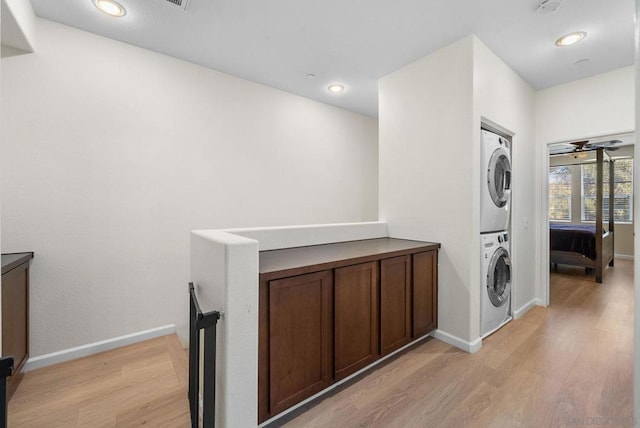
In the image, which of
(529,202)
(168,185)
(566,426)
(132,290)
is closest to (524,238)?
(529,202)

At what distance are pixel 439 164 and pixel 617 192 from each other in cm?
691

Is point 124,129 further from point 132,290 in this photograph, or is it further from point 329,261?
point 329,261

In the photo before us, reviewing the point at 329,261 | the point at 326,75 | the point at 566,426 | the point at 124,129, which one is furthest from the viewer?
the point at 326,75

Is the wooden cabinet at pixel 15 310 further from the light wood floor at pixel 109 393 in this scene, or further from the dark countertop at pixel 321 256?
the dark countertop at pixel 321 256

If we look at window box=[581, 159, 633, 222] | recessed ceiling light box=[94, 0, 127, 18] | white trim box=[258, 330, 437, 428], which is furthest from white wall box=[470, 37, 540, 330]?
window box=[581, 159, 633, 222]

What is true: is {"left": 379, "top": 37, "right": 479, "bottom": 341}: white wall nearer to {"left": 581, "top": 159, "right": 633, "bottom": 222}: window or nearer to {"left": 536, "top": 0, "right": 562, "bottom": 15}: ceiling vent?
{"left": 536, "top": 0, "right": 562, "bottom": 15}: ceiling vent

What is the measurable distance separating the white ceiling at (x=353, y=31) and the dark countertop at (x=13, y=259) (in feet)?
6.00

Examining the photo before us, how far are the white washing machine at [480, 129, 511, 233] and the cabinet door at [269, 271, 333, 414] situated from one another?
69.3 inches

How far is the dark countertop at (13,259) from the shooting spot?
172 centimetres

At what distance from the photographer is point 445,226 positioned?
2562 millimetres

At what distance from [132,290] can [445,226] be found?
9.55ft

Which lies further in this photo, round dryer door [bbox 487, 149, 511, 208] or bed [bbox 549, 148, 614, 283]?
bed [bbox 549, 148, 614, 283]

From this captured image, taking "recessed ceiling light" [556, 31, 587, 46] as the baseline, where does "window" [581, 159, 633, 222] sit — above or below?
below

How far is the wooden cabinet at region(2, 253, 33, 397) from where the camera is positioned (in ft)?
5.72
